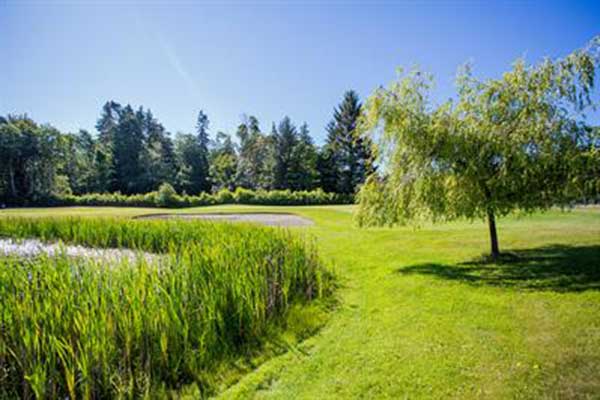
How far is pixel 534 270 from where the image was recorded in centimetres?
656

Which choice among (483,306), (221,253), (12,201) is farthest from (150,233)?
(12,201)

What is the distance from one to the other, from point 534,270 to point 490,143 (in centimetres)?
294

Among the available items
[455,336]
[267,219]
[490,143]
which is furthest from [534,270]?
[267,219]

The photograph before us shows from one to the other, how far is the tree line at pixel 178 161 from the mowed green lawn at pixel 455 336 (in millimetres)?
34100

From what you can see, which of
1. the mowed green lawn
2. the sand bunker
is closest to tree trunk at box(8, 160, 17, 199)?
→ the sand bunker

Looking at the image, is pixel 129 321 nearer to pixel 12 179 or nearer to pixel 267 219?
pixel 267 219

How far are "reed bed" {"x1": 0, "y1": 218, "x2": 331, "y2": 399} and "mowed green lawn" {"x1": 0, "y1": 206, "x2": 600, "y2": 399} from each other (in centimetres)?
74

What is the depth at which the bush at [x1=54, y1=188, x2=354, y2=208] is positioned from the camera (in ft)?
108

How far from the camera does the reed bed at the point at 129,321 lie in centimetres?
284

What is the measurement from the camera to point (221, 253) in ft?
16.3

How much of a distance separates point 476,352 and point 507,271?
13.2ft

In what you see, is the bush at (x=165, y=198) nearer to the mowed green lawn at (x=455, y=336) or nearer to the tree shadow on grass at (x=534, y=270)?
the mowed green lawn at (x=455, y=336)

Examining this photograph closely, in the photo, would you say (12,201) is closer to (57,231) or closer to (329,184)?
(57,231)

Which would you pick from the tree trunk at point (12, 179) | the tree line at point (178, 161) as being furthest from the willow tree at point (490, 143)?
the tree trunk at point (12, 179)
